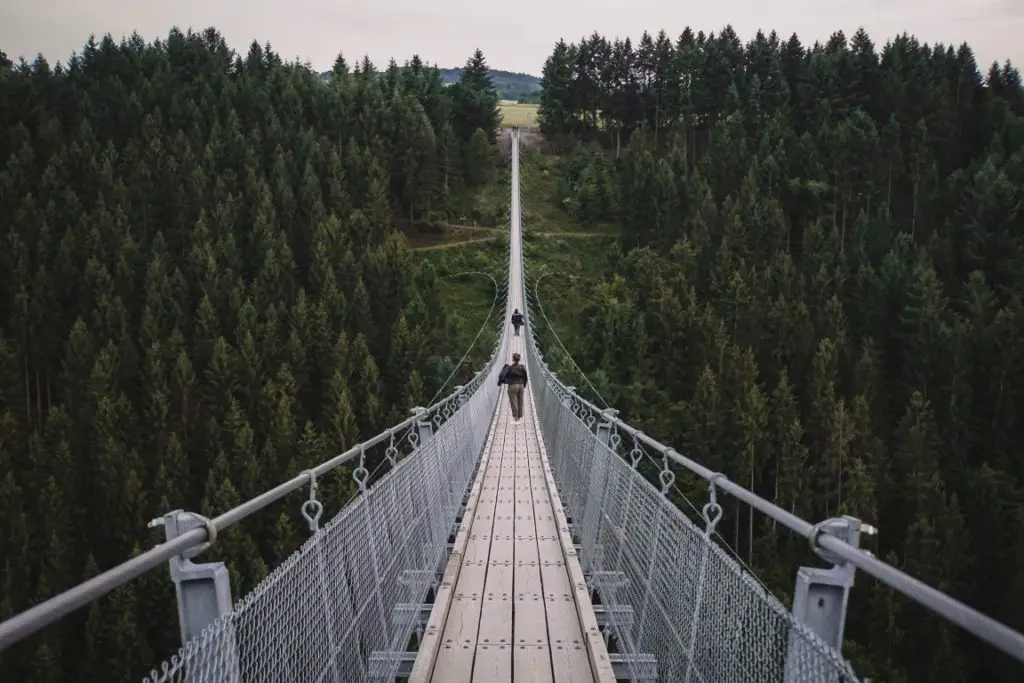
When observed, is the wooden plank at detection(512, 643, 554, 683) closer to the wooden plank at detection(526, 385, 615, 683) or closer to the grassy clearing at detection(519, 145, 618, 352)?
the wooden plank at detection(526, 385, 615, 683)

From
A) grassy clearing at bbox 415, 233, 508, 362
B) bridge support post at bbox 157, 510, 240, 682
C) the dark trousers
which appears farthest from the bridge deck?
grassy clearing at bbox 415, 233, 508, 362

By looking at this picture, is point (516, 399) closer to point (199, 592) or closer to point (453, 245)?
point (199, 592)

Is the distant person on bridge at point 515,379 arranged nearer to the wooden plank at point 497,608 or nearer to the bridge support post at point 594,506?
the bridge support post at point 594,506

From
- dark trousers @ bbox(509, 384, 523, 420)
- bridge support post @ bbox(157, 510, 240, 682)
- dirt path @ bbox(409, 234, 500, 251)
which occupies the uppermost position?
dirt path @ bbox(409, 234, 500, 251)

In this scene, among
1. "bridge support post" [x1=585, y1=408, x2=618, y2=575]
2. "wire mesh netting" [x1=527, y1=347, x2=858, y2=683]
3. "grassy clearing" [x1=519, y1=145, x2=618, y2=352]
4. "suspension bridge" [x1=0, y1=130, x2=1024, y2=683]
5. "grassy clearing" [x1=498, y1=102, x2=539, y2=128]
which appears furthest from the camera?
"grassy clearing" [x1=498, y1=102, x2=539, y2=128]

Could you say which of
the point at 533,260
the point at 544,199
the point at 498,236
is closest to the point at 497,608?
the point at 533,260

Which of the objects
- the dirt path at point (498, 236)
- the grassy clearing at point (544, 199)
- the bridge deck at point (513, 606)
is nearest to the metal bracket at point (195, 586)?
the bridge deck at point (513, 606)

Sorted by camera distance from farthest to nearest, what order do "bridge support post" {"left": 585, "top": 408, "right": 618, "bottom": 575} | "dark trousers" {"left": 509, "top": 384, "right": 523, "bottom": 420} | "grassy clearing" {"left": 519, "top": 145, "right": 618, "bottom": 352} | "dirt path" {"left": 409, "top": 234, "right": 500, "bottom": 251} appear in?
"dirt path" {"left": 409, "top": 234, "right": 500, "bottom": 251}, "grassy clearing" {"left": 519, "top": 145, "right": 618, "bottom": 352}, "dark trousers" {"left": 509, "top": 384, "right": 523, "bottom": 420}, "bridge support post" {"left": 585, "top": 408, "right": 618, "bottom": 575}

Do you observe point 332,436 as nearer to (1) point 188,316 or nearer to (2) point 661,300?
(1) point 188,316
